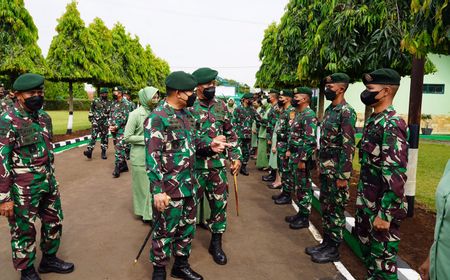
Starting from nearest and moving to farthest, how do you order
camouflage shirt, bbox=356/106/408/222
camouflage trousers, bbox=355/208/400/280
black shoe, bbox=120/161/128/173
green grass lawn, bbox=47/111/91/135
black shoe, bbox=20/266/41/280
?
camouflage shirt, bbox=356/106/408/222 < camouflage trousers, bbox=355/208/400/280 < black shoe, bbox=20/266/41/280 < black shoe, bbox=120/161/128/173 < green grass lawn, bbox=47/111/91/135

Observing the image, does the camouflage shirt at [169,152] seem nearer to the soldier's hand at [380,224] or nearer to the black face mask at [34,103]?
the black face mask at [34,103]

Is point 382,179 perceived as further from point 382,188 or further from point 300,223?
point 300,223

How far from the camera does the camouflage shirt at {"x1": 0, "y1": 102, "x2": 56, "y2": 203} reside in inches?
118

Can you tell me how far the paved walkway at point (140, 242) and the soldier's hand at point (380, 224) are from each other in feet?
3.41

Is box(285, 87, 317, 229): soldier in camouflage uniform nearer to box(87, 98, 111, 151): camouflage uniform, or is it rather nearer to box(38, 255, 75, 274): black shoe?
box(38, 255, 75, 274): black shoe

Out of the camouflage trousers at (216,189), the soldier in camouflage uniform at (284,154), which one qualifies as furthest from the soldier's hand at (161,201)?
the soldier in camouflage uniform at (284,154)

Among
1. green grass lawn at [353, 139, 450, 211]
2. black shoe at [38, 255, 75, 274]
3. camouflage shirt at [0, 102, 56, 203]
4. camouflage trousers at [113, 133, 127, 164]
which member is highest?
camouflage shirt at [0, 102, 56, 203]

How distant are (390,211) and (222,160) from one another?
6.27 ft

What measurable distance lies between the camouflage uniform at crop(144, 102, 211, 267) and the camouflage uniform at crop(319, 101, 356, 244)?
5.78ft

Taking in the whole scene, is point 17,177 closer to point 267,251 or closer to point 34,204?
point 34,204

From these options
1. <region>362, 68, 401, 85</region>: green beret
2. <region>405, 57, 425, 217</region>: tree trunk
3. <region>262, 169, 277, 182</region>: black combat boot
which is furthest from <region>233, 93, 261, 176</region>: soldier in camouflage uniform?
<region>362, 68, 401, 85</region>: green beret

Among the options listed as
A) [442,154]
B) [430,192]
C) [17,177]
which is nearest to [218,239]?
[17,177]

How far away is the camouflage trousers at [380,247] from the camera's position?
9.31ft

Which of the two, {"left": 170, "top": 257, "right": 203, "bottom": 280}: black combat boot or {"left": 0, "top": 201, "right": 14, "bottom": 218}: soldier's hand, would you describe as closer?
{"left": 0, "top": 201, "right": 14, "bottom": 218}: soldier's hand
